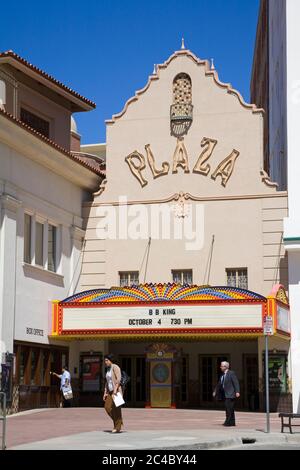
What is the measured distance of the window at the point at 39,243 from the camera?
34156 mm

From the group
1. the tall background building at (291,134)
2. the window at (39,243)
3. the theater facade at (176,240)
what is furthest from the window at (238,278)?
Result: the window at (39,243)

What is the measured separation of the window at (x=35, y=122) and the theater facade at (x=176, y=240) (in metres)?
2.73

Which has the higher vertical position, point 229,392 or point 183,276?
point 183,276

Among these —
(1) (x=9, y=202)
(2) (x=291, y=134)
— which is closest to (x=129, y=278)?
(1) (x=9, y=202)

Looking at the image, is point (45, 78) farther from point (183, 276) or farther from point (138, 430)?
point (138, 430)

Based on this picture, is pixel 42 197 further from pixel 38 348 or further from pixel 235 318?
pixel 235 318

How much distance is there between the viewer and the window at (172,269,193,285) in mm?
36438

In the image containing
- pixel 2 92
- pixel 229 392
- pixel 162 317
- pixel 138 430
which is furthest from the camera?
pixel 2 92

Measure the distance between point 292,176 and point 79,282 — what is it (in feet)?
32.2

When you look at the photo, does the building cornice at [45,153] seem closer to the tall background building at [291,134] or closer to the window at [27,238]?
the window at [27,238]

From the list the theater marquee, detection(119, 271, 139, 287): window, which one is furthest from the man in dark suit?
detection(119, 271, 139, 287): window

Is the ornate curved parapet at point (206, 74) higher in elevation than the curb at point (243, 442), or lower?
higher

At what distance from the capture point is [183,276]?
36.6 metres

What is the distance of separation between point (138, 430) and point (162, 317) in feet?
35.9
